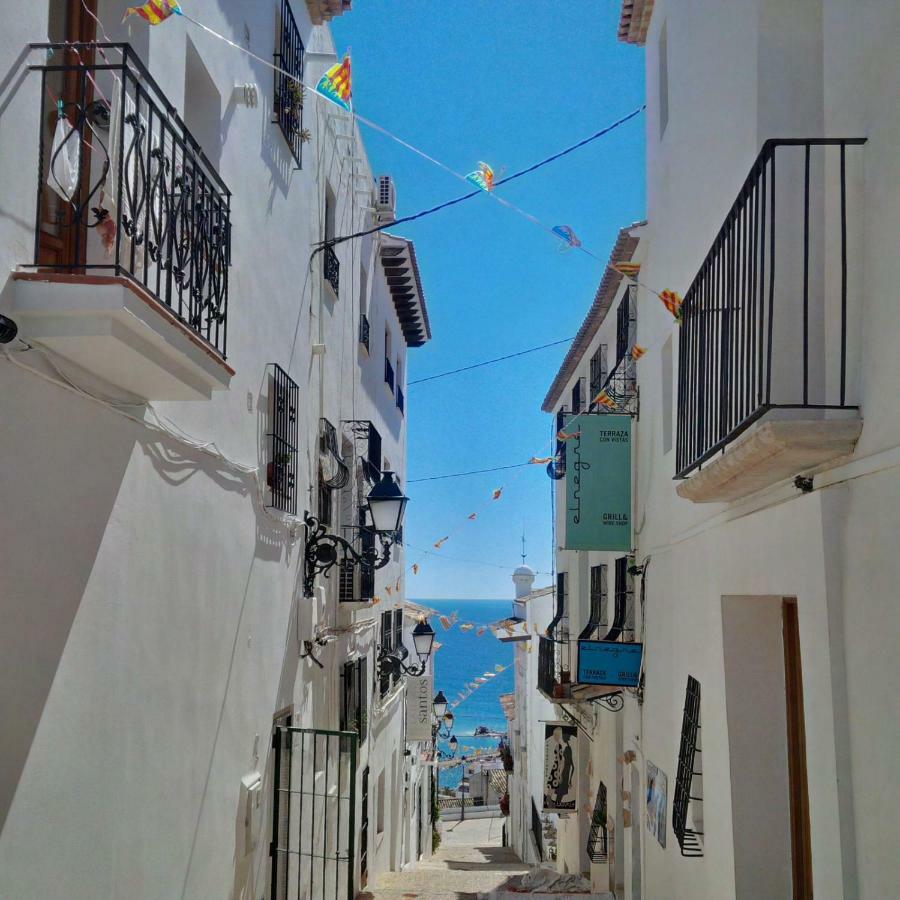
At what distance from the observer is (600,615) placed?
50.6 feet

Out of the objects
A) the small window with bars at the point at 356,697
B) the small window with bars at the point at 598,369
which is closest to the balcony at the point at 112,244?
the small window with bars at the point at 356,697

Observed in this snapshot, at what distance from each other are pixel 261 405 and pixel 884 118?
18.4ft

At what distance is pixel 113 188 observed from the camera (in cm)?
475

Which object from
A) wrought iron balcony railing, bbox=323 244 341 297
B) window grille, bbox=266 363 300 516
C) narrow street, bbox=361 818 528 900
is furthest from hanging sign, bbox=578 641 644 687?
wrought iron balcony railing, bbox=323 244 341 297

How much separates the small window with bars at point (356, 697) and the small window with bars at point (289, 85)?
6.53 meters

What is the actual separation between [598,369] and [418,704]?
9.92m

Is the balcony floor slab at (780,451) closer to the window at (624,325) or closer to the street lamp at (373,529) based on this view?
the street lamp at (373,529)

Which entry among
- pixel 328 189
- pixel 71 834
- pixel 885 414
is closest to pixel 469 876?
pixel 328 189

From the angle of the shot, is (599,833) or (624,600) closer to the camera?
(624,600)

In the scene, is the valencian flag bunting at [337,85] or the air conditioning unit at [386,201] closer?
the valencian flag bunting at [337,85]

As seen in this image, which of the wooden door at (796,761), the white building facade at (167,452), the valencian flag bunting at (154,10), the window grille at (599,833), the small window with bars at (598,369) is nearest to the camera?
the white building facade at (167,452)

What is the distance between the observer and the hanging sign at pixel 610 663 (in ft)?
37.2

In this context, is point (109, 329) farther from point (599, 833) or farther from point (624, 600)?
point (599, 833)

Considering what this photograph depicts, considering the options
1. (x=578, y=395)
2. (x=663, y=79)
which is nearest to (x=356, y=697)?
(x=663, y=79)
